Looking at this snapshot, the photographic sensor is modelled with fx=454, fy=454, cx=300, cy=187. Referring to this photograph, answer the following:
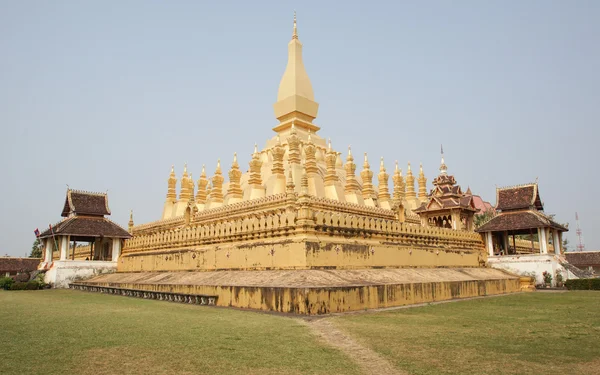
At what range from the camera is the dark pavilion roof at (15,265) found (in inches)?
1339

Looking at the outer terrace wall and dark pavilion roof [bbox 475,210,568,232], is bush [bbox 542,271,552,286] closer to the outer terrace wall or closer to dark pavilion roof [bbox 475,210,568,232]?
dark pavilion roof [bbox 475,210,568,232]

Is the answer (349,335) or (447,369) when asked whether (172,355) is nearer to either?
(349,335)

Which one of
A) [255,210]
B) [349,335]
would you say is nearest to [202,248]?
[255,210]

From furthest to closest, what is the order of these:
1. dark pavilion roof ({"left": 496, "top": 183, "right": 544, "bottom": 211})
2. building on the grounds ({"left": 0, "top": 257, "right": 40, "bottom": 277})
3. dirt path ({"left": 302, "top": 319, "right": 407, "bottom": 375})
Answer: building on the grounds ({"left": 0, "top": 257, "right": 40, "bottom": 277}), dark pavilion roof ({"left": 496, "top": 183, "right": 544, "bottom": 211}), dirt path ({"left": 302, "top": 319, "right": 407, "bottom": 375})

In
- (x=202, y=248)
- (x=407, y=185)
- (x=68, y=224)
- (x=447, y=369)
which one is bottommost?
(x=447, y=369)

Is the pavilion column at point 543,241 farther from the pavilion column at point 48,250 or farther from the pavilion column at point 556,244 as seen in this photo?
the pavilion column at point 48,250

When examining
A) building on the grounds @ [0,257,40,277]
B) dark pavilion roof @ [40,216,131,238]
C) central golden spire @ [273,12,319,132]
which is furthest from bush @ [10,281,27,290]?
central golden spire @ [273,12,319,132]

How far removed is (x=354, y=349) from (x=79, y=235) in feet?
68.3

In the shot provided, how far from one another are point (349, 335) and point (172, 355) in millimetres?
2992

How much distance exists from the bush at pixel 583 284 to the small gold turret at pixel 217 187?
61.2ft

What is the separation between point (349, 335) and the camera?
764 centimetres

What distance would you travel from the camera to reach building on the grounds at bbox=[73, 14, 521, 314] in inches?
479

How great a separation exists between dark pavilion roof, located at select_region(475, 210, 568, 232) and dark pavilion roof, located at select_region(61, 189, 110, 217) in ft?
66.8

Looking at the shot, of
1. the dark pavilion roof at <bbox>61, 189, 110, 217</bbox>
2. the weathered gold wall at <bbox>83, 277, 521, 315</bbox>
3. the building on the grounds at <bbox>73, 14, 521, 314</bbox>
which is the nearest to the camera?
the weathered gold wall at <bbox>83, 277, 521, 315</bbox>
